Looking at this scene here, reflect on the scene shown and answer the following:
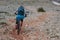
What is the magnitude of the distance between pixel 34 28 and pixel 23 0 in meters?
30.1

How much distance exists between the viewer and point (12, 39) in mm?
13289

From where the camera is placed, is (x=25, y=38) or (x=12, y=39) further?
(x=25, y=38)

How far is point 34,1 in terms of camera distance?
4716cm

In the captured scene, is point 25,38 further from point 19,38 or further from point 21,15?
point 21,15

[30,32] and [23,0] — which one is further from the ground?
[30,32]

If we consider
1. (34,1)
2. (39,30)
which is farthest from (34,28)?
(34,1)

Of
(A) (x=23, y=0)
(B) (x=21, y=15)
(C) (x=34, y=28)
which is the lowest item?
(A) (x=23, y=0)

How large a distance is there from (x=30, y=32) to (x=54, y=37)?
1.89 m

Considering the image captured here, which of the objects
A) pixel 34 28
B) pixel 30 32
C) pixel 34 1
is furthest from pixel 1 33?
pixel 34 1

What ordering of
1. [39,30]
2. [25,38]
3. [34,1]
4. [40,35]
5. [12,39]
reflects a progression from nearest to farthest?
[12,39] < [25,38] < [40,35] < [39,30] < [34,1]

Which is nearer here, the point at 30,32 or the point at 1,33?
the point at 1,33

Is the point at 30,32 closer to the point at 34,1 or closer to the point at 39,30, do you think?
the point at 39,30

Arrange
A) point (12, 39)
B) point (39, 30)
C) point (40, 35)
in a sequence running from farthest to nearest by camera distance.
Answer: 1. point (39, 30)
2. point (40, 35)
3. point (12, 39)

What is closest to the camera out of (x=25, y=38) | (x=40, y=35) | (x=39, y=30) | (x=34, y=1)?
(x=25, y=38)
